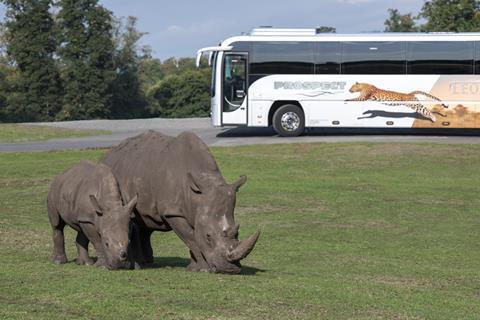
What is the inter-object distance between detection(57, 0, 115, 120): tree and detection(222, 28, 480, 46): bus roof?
30.9 meters

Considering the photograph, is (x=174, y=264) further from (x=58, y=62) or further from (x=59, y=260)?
(x=58, y=62)

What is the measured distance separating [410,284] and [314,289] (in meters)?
2.04

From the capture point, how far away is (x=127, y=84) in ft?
235

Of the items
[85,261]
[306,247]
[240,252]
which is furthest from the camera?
[306,247]

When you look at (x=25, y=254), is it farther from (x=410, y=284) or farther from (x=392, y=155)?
(x=392, y=155)

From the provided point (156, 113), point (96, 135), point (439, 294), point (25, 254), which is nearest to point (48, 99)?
point (156, 113)

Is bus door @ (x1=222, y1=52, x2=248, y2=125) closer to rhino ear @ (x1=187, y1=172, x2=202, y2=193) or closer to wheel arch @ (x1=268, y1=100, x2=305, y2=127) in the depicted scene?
wheel arch @ (x1=268, y1=100, x2=305, y2=127)

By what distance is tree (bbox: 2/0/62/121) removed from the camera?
6325 centimetres

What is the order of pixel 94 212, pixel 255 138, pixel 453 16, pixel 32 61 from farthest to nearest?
pixel 32 61 → pixel 453 16 → pixel 255 138 → pixel 94 212

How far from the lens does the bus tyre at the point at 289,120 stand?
113ft

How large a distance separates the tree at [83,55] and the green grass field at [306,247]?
33.7 m

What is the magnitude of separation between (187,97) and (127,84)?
270 inches

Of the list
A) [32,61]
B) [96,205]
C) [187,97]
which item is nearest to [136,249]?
[96,205]

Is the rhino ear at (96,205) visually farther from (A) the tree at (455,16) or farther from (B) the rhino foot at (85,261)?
(A) the tree at (455,16)
